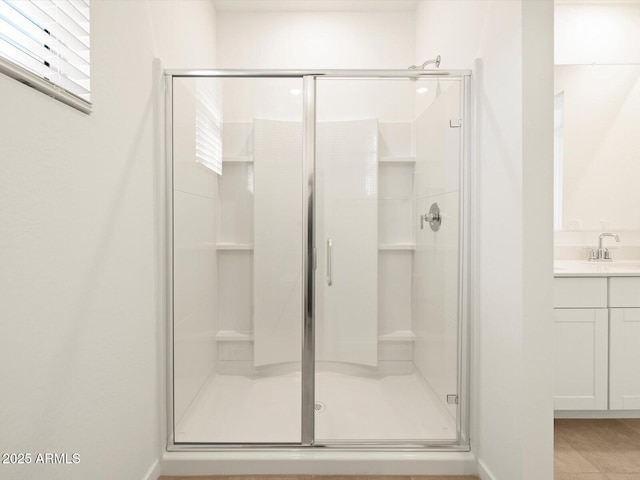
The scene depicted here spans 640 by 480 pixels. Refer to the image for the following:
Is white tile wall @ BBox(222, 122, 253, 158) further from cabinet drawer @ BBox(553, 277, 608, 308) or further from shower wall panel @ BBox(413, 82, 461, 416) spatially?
cabinet drawer @ BBox(553, 277, 608, 308)

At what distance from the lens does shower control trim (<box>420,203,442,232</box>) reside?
199 cm

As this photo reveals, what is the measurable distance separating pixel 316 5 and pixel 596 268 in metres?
2.60

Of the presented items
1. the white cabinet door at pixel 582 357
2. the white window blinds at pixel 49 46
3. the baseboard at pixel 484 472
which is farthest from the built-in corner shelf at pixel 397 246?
the white window blinds at pixel 49 46

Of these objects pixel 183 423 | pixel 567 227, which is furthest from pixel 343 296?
pixel 567 227

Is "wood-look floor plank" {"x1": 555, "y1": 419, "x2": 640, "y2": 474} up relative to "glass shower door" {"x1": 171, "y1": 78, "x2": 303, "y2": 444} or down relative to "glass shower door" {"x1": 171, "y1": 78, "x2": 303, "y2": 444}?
down

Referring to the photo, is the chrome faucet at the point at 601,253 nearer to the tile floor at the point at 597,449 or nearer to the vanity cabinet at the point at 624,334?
the vanity cabinet at the point at 624,334

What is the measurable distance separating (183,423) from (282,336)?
0.63 m

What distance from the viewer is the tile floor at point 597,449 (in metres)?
1.88

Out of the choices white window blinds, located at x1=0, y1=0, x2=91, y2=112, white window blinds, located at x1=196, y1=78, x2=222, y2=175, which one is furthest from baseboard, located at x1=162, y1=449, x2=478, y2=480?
white window blinds, located at x1=0, y1=0, x2=91, y2=112

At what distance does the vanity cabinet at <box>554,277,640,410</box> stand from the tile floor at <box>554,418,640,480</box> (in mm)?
166

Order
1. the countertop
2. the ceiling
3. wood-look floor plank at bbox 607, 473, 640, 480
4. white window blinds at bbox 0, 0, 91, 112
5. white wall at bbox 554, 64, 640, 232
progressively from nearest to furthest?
white window blinds at bbox 0, 0, 91, 112
wood-look floor plank at bbox 607, 473, 640, 480
the countertop
white wall at bbox 554, 64, 640, 232
the ceiling

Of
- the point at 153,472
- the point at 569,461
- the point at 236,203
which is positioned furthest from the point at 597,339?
the point at 153,472

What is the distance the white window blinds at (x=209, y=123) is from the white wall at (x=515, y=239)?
1.21m

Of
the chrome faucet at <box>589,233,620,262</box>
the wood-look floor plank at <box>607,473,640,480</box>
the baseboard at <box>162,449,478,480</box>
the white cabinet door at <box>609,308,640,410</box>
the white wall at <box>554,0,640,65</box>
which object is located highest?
the white wall at <box>554,0,640,65</box>
